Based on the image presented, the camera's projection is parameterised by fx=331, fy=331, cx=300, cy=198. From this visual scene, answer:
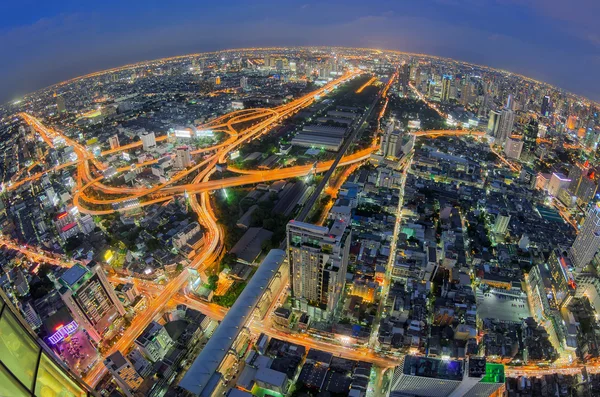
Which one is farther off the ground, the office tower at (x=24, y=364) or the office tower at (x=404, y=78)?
the office tower at (x=24, y=364)

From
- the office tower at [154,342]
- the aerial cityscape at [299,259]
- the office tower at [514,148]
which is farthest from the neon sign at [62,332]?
the office tower at [514,148]

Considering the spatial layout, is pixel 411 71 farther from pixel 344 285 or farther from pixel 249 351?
pixel 249 351

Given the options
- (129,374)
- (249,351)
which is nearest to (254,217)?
(249,351)

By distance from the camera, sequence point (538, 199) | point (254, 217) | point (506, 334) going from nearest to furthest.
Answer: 1. point (506, 334)
2. point (254, 217)
3. point (538, 199)

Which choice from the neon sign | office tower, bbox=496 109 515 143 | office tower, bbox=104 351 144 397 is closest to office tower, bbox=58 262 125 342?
the neon sign

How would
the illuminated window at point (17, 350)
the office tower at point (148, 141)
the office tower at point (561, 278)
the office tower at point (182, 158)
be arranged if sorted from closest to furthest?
the illuminated window at point (17, 350)
the office tower at point (561, 278)
the office tower at point (182, 158)
the office tower at point (148, 141)

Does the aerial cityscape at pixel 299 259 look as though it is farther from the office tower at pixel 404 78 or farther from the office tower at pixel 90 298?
the office tower at pixel 404 78
